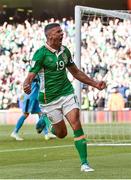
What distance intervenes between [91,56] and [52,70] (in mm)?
16234

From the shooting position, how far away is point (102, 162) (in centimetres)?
1090

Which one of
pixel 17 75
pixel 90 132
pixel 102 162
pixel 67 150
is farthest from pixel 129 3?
pixel 102 162

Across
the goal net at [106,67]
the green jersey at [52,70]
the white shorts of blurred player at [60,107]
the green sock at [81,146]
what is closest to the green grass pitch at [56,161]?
the green sock at [81,146]

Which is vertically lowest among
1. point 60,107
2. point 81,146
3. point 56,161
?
point 56,161

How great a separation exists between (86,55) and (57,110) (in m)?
15.4

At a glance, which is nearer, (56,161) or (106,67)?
(56,161)

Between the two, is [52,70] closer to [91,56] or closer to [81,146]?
[81,146]

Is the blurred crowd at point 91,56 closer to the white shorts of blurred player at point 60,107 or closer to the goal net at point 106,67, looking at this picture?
the goal net at point 106,67

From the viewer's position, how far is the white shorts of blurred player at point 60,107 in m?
9.80

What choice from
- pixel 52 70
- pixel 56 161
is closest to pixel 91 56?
pixel 56 161

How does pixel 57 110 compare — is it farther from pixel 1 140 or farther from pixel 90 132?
pixel 90 132

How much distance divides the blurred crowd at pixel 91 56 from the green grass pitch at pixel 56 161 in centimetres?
533

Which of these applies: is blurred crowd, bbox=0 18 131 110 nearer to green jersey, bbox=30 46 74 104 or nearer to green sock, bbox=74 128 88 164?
green jersey, bbox=30 46 74 104

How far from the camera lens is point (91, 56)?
1021 inches
